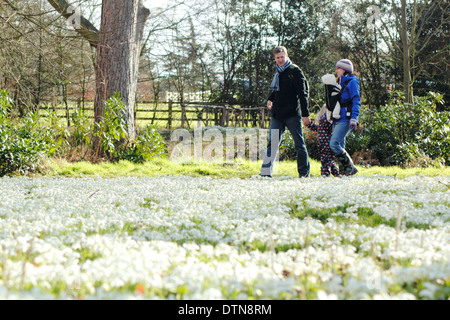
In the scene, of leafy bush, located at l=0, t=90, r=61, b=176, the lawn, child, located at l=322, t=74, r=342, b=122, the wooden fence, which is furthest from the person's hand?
the wooden fence

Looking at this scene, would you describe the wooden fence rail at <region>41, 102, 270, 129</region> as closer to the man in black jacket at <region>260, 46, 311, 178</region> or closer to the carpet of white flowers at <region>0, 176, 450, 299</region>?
the man in black jacket at <region>260, 46, 311, 178</region>

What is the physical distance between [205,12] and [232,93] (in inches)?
179

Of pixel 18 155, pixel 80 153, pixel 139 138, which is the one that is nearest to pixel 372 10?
pixel 139 138

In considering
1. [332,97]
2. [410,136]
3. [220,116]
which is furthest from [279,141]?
[220,116]

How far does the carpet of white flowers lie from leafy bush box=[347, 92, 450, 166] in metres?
4.44

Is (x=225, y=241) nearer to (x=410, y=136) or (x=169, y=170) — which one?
(x=169, y=170)

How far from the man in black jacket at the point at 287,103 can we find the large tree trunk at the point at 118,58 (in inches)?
166

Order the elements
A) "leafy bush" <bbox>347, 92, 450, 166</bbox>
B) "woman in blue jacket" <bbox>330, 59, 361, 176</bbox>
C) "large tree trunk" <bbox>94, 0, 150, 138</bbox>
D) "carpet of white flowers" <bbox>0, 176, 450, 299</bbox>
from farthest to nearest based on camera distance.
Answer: "leafy bush" <bbox>347, 92, 450, 166</bbox> < "large tree trunk" <bbox>94, 0, 150, 138</bbox> < "woman in blue jacket" <bbox>330, 59, 361, 176</bbox> < "carpet of white flowers" <bbox>0, 176, 450, 299</bbox>

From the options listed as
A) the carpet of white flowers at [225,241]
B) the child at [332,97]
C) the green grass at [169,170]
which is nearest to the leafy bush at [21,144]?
the green grass at [169,170]

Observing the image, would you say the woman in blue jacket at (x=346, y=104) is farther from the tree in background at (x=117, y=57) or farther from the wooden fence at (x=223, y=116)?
the wooden fence at (x=223, y=116)

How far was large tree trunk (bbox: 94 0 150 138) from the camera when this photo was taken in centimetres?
1009

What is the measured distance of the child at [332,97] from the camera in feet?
24.9

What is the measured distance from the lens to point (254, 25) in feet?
70.3
